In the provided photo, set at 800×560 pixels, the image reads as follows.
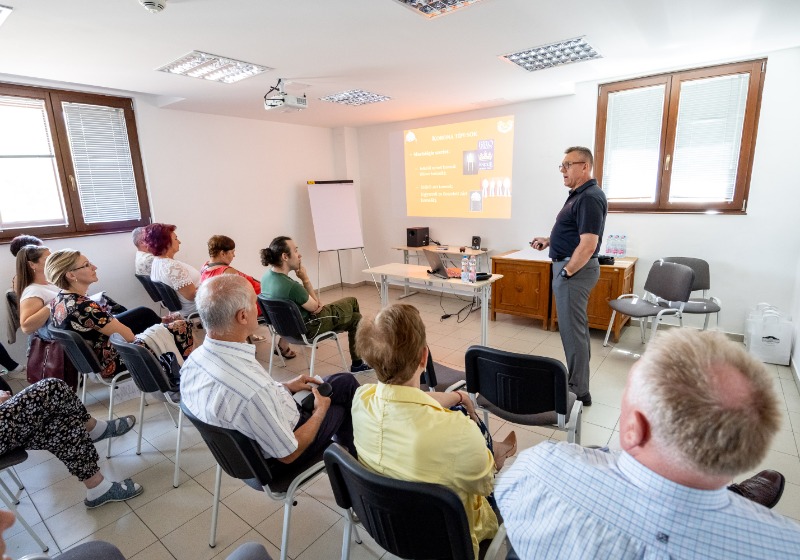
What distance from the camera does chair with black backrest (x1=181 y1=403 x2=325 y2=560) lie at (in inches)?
54.1

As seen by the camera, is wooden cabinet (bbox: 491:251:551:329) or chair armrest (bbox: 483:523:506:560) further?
wooden cabinet (bbox: 491:251:551:329)

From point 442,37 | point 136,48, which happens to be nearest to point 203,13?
point 136,48

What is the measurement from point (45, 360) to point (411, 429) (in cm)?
310

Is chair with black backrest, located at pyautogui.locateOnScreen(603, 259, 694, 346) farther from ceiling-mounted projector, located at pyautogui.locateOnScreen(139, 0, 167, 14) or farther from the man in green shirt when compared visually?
ceiling-mounted projector, located at pyautogui.locateOnScreen(139, 0, 167, 14)

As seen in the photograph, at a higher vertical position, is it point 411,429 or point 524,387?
point 411,429

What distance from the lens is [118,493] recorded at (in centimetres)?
216

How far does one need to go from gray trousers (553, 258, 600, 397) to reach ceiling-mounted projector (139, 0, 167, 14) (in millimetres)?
2821

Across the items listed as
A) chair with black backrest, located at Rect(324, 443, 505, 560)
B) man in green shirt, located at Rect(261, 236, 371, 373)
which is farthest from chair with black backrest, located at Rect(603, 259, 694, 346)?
chair with black backrest, located at Rect(324, 443, 505, 560)

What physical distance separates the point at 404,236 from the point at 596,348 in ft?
11.2

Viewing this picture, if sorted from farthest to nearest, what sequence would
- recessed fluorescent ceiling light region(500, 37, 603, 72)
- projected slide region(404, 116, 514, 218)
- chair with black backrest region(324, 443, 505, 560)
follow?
projected slide region(404, 116, 514, 218) → recessed fluorescent ceiling light region(500, 37, 603, 72) → chair with black backrest region(324, 443, 505, 560)

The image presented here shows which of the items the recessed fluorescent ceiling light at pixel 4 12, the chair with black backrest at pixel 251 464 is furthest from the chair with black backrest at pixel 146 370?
the recessed fluorescent ceiling light at pixel 4 12

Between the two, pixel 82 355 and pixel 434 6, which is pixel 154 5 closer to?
pixel 434 6

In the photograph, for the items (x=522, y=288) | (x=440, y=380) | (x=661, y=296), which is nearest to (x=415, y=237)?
(x=522, y=288)

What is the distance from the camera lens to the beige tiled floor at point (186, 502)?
188 centimetres
